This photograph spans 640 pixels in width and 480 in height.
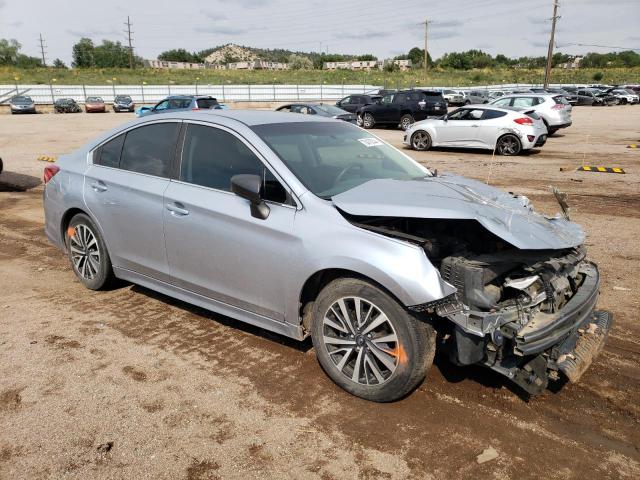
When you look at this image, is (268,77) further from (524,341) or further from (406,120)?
(524,341)

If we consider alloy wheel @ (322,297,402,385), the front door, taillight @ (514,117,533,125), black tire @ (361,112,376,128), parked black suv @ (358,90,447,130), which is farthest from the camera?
black tire @ (361,112,376,128)

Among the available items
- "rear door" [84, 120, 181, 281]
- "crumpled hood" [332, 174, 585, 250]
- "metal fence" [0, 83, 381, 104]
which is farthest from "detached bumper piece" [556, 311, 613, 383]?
"metal fence" [0, 83, 381, 104]

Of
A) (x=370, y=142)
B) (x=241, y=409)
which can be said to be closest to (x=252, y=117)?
(x=370, y=142)

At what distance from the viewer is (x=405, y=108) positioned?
81.1ft

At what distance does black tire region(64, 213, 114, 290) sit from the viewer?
485 centimetres

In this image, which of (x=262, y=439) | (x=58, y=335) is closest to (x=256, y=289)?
(x=262, y=439)

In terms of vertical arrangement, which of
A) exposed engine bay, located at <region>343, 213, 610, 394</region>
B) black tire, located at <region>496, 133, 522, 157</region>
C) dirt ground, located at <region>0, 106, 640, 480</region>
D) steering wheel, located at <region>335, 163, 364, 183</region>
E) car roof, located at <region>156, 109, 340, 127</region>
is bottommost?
dirt ground, located at <region>0, 106, 640, 480</region>

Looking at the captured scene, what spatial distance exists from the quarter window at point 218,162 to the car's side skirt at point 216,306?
2.77 feet

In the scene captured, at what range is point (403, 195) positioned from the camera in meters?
3.36

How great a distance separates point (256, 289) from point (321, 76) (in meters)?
72.2

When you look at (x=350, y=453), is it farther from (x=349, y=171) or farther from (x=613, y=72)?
(x=613, y=72)

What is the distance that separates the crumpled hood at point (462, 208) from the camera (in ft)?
10.1

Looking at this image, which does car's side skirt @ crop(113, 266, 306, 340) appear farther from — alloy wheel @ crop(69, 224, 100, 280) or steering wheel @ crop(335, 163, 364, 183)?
steering wheel @ crop(335, 163, 364, 183)

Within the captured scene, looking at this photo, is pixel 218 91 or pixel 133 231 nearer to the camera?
pixel 133 231
